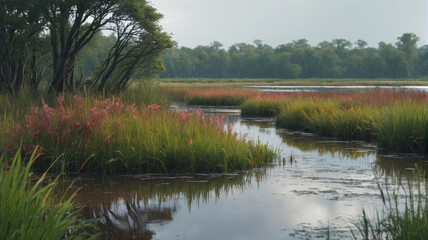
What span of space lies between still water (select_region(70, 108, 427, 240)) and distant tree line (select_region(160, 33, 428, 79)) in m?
123

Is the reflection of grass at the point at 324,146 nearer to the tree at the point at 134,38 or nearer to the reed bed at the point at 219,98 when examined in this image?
the tree at the point at 134,38

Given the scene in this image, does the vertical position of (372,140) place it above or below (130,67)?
below

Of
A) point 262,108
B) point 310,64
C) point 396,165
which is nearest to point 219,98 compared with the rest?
point 262,108

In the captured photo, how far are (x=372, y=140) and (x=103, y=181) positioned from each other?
8.40 metres

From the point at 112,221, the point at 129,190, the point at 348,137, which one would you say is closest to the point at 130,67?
the point at 348,137

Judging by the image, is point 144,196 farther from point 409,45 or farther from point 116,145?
point 409,45

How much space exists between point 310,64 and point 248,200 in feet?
453

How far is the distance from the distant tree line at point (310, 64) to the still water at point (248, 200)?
123 meters

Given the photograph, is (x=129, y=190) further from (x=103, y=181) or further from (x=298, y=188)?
(x=298, y=188)

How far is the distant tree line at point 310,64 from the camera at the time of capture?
423 ft

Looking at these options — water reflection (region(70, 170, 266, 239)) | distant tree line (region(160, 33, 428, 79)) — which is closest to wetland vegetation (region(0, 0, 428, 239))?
water reflection (region(70, 170, 266, 239))

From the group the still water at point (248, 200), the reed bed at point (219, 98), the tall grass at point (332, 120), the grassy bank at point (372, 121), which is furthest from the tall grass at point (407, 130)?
the reed bed at point (219, 98)

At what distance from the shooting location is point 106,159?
891 cm

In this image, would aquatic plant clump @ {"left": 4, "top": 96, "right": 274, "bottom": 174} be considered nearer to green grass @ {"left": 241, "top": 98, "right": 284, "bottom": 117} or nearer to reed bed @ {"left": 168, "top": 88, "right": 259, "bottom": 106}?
green grass @ {"left": 241, "top": 98, "right": 284, "bottom": 117}
